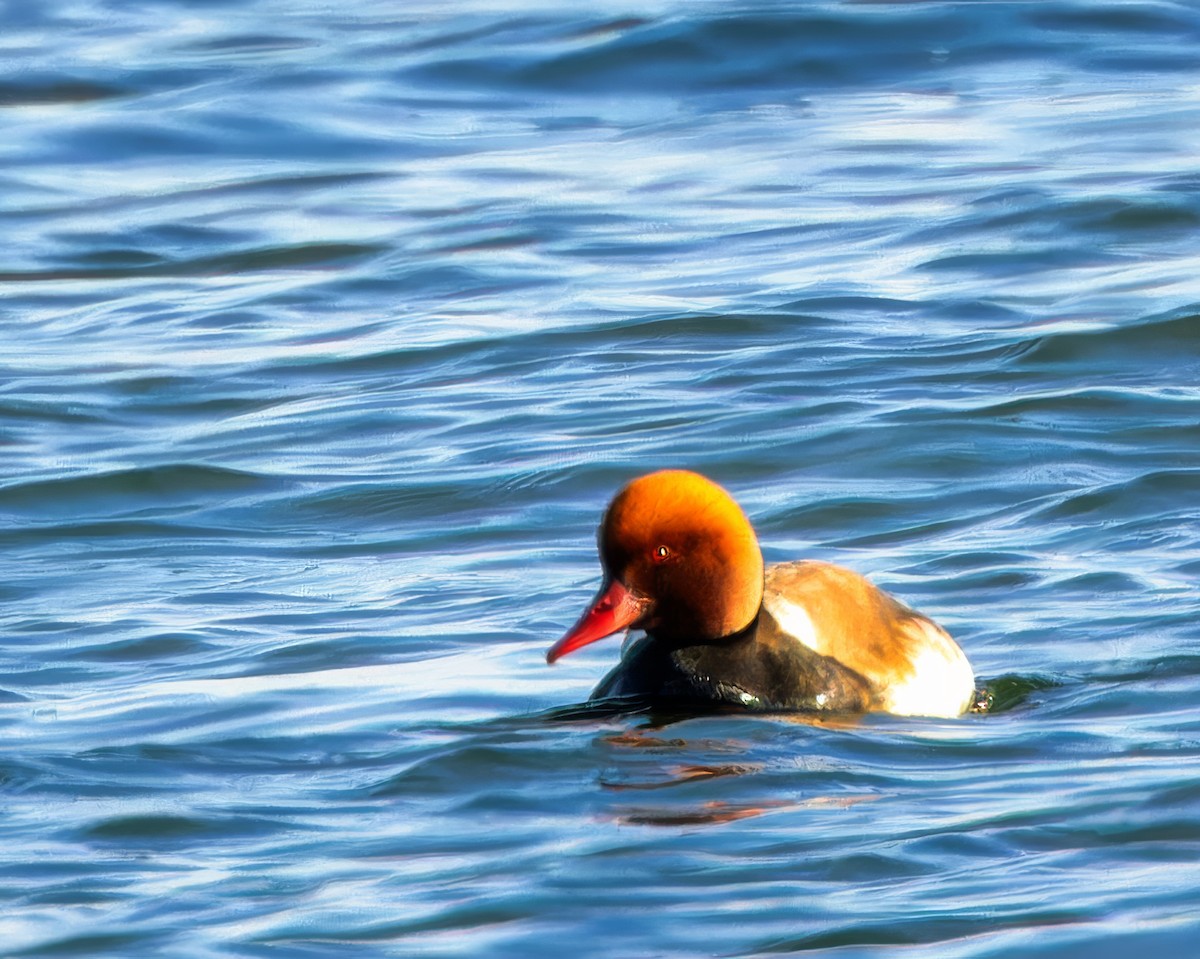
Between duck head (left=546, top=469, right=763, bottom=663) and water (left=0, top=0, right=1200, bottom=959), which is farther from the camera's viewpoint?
duck head (left=546, top=469, right=763, bottom=663)

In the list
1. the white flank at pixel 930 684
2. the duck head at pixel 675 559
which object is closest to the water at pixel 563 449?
the white flank at pixel 930 684

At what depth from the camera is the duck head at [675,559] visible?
799cm

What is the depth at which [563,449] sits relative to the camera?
12.4 meters

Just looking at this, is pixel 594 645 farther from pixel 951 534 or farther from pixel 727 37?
pixel 727 37

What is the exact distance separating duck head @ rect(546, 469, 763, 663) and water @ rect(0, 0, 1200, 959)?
1.12 ft

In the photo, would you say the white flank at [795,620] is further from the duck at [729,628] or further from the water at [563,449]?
the water at [563,449]

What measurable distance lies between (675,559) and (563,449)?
4424mm

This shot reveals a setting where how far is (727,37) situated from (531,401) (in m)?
8.93

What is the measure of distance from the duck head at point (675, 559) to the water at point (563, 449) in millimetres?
341

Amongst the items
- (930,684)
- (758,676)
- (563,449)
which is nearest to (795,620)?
(758,676)

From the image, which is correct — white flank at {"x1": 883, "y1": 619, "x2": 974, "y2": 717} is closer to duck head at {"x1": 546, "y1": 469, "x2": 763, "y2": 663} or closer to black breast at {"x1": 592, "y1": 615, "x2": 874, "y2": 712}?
black breast at {"x1": 592, "y1": 615, "x2": 874, "y2": 712}

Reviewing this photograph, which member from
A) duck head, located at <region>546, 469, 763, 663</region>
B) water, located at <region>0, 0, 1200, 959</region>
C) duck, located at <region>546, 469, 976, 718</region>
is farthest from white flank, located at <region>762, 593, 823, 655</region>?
water, located at <region>0, 0, 1200, 959</region>

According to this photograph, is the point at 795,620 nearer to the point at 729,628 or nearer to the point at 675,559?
the point at 729,628

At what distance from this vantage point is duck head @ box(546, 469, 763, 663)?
799cm
